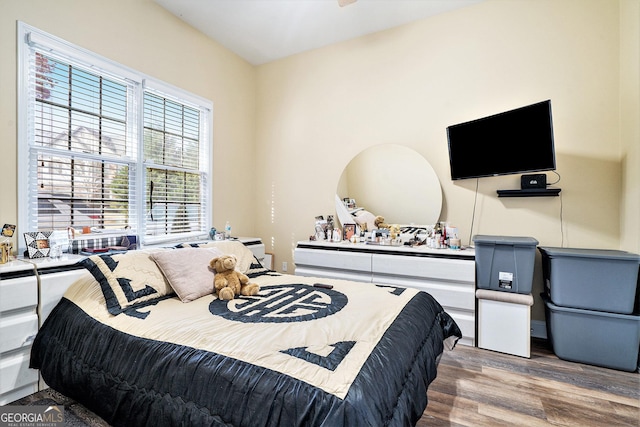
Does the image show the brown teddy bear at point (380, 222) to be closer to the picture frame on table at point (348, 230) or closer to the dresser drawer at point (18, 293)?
the picture frame on table at point (348, 230)

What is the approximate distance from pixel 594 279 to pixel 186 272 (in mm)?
3011

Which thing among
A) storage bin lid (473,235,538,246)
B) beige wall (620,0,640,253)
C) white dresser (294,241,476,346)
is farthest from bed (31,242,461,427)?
beige wall (620,0,640,253)

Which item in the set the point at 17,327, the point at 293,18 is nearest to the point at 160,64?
the point at 293,18

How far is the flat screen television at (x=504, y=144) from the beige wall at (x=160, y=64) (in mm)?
2675

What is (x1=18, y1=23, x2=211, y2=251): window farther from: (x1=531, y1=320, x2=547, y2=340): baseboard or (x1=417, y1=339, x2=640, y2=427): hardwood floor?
(x1=531, y1=320, x2=547, y2=340): baseboard

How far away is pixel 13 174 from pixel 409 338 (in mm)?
2839

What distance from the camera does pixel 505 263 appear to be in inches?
102

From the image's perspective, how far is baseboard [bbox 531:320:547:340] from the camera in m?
2.81

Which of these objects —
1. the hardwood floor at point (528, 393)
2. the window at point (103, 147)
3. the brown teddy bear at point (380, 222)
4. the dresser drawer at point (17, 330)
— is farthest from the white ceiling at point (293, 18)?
the hardwood floor at point (528, 393)

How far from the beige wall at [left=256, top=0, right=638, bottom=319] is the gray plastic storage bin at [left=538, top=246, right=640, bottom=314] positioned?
46cm

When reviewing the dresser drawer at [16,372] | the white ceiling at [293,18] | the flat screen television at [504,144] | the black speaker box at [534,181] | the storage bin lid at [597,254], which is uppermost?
the white ceiling at [293,18]

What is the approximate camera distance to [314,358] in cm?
120

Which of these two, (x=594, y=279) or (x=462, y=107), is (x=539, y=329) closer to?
(x=594, y=279)

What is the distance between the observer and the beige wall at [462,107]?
2648 mm
